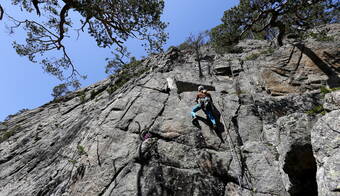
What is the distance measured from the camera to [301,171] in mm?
5223

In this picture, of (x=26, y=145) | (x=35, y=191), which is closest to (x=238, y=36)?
(x=35, y=191)

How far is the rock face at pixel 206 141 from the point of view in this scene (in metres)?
5.25

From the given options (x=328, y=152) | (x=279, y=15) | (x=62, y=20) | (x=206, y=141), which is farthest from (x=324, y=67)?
(x=62, y=20)

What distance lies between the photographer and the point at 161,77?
12641mm

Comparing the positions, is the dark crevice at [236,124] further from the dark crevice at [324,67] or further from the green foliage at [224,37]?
the green foliage at [224,37]

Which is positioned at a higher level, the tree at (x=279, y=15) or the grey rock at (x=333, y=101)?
the tree at (x=279, y=15)

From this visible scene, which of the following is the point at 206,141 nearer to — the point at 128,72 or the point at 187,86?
the point at 187,86

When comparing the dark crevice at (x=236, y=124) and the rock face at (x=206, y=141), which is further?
the dark crevice at (x=236, y=124)

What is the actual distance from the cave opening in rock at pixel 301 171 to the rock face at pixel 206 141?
0.02m

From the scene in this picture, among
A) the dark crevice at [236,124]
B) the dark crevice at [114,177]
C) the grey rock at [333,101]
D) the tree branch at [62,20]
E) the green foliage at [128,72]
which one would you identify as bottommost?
the dark crevice at [114,177]

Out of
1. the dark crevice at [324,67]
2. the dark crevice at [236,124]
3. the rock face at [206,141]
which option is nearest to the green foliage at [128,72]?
the rock face at [206,141]

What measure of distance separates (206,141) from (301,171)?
3.26m

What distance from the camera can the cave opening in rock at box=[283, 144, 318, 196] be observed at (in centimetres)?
506

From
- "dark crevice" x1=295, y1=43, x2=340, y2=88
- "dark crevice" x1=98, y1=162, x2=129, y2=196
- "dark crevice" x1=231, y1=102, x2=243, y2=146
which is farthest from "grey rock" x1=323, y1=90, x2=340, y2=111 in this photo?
"dark crevice" x1=98, y1=162, x2=129, y2=196
